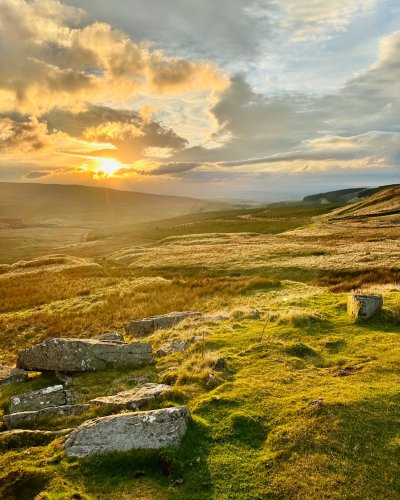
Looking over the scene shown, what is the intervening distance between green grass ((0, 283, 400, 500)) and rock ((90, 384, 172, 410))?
15.8 inches

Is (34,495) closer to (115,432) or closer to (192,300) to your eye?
(115,432)

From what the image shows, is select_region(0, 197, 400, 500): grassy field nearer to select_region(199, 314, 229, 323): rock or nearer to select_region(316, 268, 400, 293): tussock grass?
select_region(199, 314, 229, 323): rock

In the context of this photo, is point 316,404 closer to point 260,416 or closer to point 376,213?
point 260,416

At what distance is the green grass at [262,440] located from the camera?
7.02 m

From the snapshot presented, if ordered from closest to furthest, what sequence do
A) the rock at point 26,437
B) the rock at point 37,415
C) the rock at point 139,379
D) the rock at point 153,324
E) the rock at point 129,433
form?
1. the rock at point 129,433
2. the rock at point 26,437
3. the rock at point 37,415
4. the rock at point 139,379
5. the rock at point 153,324

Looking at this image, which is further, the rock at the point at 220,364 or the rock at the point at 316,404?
the rock at the point at 220,364

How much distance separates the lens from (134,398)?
10.3m

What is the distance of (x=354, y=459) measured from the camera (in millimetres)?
7367

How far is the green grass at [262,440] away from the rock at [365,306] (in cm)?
298

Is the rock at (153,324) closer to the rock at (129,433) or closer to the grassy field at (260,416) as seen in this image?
the grassy field at (260,416)

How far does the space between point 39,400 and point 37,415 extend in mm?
1045

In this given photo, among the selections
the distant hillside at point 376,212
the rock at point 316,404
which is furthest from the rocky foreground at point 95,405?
Answer: the distant hillside at point 376,212

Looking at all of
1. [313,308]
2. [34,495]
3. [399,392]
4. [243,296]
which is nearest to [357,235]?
[243,296]

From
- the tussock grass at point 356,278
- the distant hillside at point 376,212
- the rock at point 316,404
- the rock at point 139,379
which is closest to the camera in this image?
the rock at point 316,404
